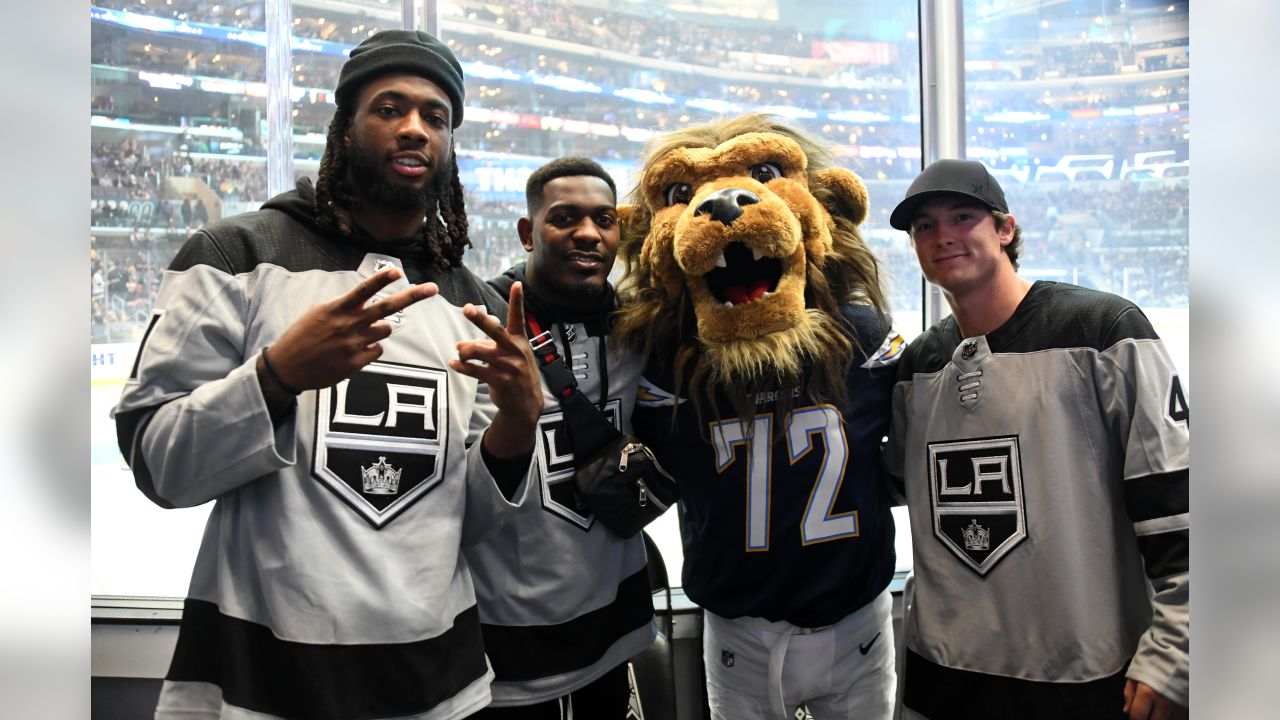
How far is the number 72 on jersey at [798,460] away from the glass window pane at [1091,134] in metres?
1.70

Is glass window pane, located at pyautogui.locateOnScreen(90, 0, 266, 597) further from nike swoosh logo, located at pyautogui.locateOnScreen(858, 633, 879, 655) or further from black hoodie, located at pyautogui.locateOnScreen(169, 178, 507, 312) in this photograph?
nike swoosh logo, located at pyautogui.locateOnScreen(858, 633, 879, 655)

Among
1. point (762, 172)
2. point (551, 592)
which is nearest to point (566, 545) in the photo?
point (551, 592)

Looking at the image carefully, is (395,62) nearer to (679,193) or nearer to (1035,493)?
(679,193)

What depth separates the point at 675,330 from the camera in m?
1.81

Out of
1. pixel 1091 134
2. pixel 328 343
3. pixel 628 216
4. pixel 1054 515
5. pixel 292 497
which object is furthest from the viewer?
pixel 1091 134

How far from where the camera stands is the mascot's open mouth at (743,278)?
171 centimetres

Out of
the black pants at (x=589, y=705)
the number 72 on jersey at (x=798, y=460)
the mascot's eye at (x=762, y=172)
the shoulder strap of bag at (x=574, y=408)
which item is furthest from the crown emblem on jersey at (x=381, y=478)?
the mascot's eye at (x=762, y=172)

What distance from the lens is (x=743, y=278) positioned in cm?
173

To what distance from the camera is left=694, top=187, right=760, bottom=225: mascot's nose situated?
1646mm

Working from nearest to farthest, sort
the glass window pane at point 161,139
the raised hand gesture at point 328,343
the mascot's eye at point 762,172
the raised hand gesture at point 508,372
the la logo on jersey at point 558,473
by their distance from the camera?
the raised hand gesture at point 328,343
the raised hand gesture at point 508,372
the la logo on jersey at point 558,473
the mascot's eye at point 762,172
the glass window pane at point 161,139

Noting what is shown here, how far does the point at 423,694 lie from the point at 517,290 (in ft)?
2.08

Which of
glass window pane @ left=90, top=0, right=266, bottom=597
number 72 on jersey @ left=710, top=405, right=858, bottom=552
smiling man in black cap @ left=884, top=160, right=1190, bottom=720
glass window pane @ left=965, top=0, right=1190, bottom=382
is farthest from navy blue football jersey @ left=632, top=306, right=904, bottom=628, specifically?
glass window pane @ left=90, top=0, right=266, bottom=597

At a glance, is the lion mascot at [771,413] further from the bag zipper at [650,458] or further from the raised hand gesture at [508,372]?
the raised hand gesture at [508,372]

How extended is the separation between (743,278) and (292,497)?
0.95 metres
